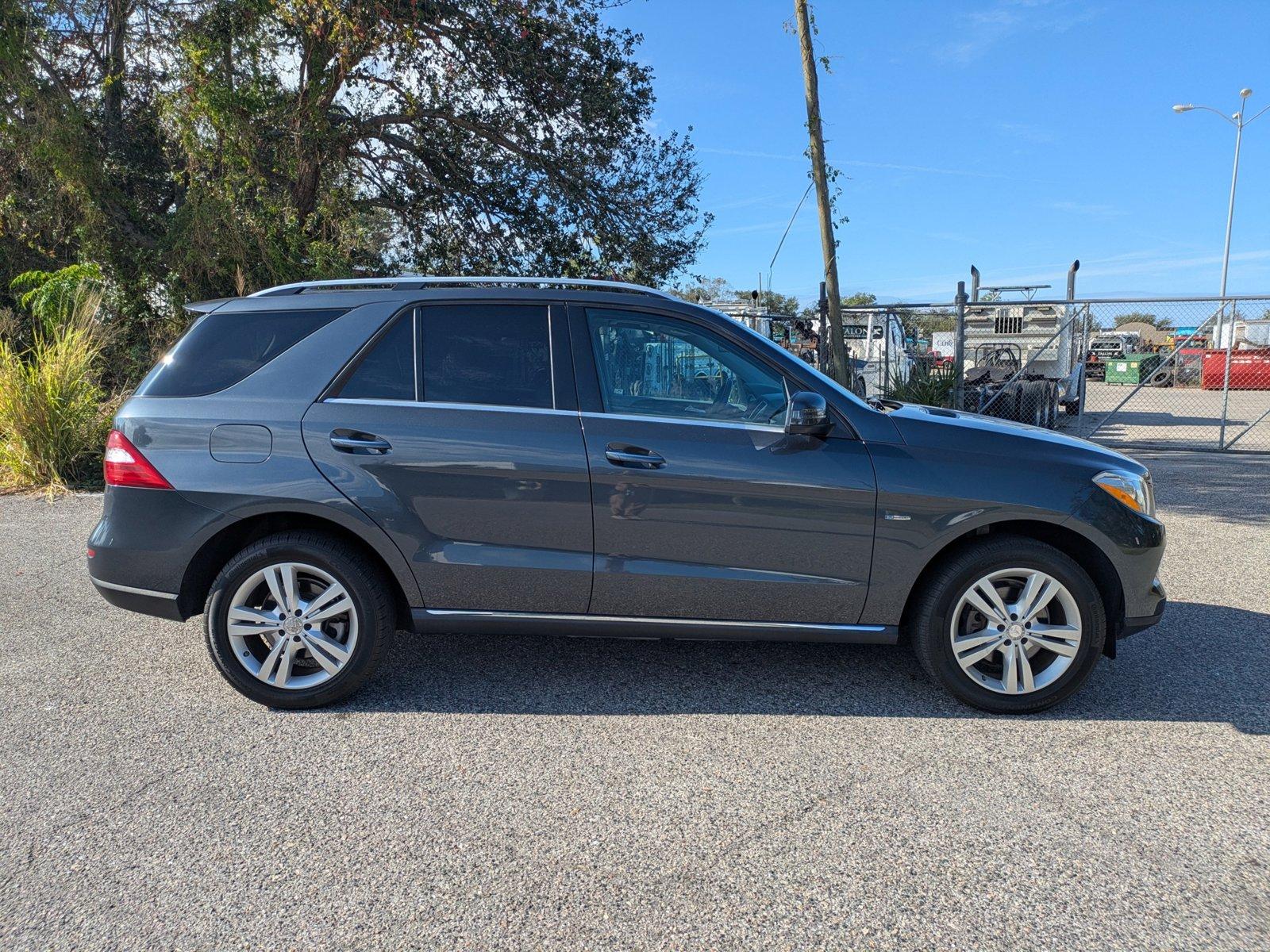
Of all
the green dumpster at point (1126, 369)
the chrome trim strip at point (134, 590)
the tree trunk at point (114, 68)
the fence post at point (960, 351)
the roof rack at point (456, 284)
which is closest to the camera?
the chrome trim strip at point (134, 590)

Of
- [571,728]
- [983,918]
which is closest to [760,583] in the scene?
[571,728]

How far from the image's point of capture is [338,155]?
13.1 meters

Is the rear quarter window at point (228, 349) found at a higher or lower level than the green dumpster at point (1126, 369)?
lower

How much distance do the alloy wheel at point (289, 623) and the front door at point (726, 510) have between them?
43.0 inches

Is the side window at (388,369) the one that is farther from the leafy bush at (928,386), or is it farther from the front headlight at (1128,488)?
the leafy bush at (928,386)

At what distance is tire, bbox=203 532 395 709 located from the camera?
149 inches

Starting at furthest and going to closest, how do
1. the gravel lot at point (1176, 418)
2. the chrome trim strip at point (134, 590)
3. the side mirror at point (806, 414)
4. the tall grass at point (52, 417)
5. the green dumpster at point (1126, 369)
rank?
1. the green dumpster at point (1126, 369)
2. the gravel lot at point (1176, 418)
3. the tall grass at point (52, 417)
4. the chrome trim strip at point (134, 590)
5. the side mirror at point (806, 414)

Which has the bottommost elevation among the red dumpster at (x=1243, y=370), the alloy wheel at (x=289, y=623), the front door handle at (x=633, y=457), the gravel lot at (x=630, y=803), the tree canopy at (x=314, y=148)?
the gravel lot at (x=630, y=803)

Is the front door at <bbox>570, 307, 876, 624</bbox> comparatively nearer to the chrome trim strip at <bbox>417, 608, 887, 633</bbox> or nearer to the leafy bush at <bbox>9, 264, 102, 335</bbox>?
the chrome trim strip at <bbox>417, 608, 887, 633</bbox>

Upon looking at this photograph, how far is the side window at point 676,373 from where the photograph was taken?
3.85 m

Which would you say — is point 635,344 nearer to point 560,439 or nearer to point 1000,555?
point 560,439

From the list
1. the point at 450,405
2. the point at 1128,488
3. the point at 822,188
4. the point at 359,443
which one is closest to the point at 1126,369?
the point at 822,188

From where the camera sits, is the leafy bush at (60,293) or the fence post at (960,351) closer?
the leafy bush at (60,293)

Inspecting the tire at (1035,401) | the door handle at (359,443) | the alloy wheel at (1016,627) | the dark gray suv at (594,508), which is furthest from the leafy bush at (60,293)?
the tire at (1035,401)
